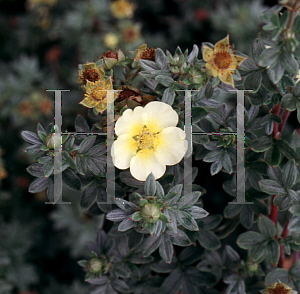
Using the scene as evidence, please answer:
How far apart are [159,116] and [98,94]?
15 centimetres

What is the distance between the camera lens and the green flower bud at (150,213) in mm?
750

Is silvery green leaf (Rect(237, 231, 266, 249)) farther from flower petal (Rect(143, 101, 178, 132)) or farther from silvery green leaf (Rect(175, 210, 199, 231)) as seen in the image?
flower petal (Rect(143, 101, 178, 132))

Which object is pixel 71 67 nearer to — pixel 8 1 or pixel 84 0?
pixel 84 0

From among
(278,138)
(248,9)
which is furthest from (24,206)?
(248,9)

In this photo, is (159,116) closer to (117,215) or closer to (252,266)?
(117,215)

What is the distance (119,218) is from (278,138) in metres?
0.47

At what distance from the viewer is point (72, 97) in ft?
6.70

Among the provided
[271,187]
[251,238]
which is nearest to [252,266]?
[251,238]

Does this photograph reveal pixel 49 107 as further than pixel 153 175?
Yes

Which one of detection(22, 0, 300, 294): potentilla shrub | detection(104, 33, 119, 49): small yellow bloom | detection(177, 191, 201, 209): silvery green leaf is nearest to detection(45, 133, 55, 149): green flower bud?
detection(22, 0, 300, 294): potentilla shrub

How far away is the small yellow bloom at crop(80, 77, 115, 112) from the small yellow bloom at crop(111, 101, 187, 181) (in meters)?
0.07

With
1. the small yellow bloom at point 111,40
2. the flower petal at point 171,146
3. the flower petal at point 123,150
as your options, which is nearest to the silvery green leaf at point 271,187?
the flower petal at point 171,146

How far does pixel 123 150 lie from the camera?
0.83 metres

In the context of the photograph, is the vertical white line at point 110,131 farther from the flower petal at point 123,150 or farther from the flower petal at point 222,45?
the flower petal at point 222,45
